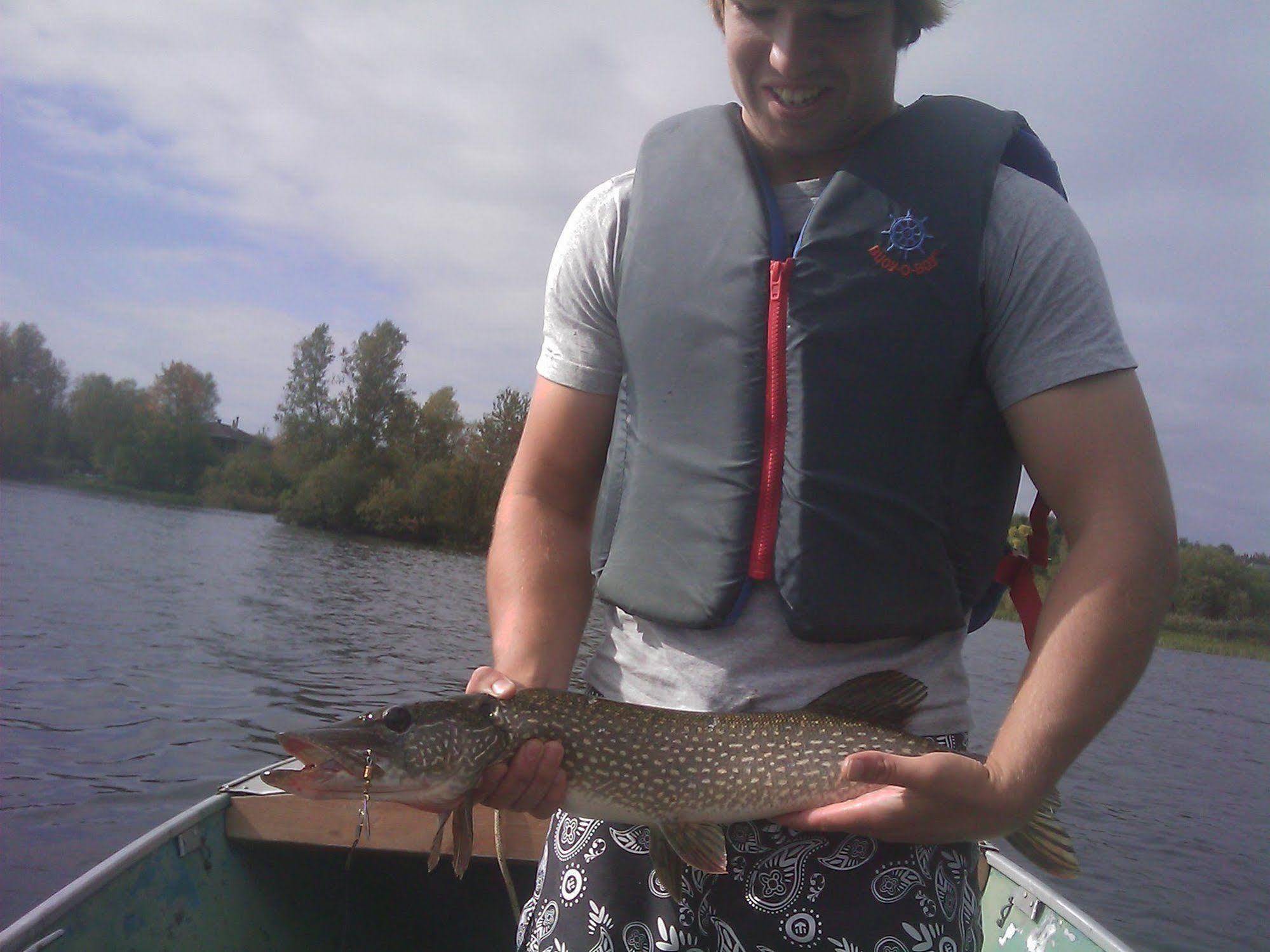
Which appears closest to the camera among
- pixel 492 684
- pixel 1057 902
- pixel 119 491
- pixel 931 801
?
pixel 931 801

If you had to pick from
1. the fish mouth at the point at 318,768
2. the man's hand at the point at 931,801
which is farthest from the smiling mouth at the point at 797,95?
the fish mouth at the point at 318,768

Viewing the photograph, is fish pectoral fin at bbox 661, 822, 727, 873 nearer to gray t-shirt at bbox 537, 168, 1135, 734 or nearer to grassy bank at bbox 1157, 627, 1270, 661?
gray t-shirt at bbox 537, 168, 1135, 734

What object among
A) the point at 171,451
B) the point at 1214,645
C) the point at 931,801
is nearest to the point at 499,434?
the point at 171,451

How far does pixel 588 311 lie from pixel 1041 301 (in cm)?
103

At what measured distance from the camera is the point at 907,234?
6.61 feet

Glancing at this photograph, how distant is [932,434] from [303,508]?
169 ft

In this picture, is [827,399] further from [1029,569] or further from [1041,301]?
[1029,569]

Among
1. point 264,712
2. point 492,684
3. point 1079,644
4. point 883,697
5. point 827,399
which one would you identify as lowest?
point 264,712

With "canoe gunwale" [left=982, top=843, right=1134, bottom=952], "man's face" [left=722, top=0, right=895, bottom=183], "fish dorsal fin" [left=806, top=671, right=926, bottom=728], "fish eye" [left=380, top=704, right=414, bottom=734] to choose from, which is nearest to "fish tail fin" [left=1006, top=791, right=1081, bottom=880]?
"fish dorsal fin" [left=806, top=671, right=926, bottom=728]

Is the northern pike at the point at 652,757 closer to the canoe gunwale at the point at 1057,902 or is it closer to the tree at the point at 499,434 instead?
the canoe gunwale at the point at 1057,902

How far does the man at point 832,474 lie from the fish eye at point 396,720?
17 centimetres

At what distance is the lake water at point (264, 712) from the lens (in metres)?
9.40

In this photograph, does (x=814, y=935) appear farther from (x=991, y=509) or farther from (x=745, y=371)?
(x=745, y=371)

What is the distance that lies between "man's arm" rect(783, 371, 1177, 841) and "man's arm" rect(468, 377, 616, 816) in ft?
2.65
